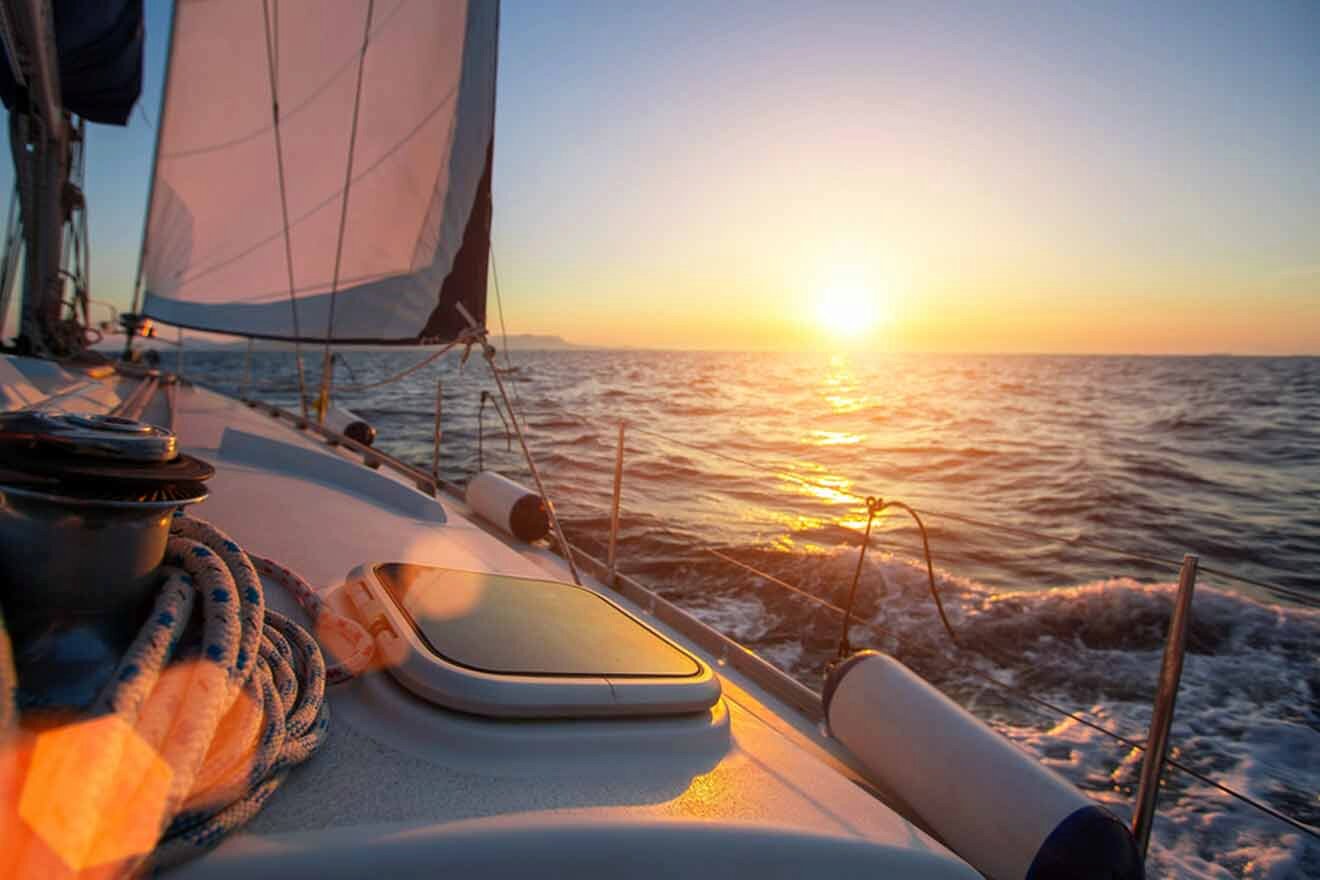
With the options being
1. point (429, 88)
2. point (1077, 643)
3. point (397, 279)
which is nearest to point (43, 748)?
point (397, 279)

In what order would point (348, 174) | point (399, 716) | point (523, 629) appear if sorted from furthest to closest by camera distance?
point (348, 174), point (523, 629), point (399, 716)

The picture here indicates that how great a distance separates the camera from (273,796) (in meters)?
0.94

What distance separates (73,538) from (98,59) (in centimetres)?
616

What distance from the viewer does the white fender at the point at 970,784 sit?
1421 millimetres

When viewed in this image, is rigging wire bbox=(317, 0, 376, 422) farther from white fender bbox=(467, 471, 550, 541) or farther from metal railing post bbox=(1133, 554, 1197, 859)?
metal railing post bbox=(1133, 554, 1197, 859)

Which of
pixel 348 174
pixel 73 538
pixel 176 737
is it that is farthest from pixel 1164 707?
pixel 348 174

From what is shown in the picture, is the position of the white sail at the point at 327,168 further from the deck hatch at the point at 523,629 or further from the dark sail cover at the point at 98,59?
the deck hatch at the point at 523,629

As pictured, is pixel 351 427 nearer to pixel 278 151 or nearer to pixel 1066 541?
pixel 278 151

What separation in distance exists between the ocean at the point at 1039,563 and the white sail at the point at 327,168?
1.95 feet

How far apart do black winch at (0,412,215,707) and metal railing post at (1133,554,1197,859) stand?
187cm

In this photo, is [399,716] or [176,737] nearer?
[176,737]

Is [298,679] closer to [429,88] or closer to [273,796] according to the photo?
[273,796]

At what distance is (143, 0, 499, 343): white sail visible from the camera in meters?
3.21

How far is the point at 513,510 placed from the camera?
3453mm
